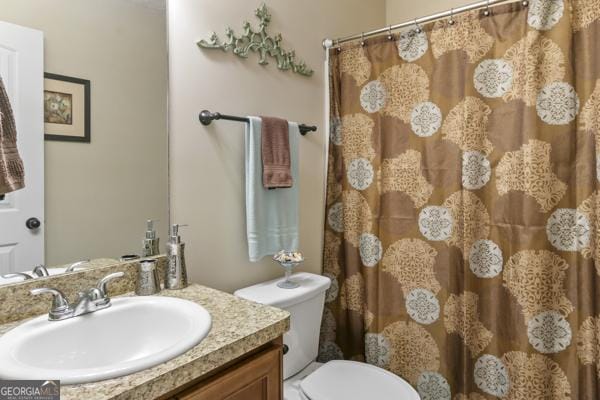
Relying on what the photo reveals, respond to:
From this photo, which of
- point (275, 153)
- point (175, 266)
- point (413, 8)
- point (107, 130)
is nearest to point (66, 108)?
point (107, 130)

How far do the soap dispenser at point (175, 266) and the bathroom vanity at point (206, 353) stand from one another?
4cm

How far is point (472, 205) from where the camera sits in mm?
1551

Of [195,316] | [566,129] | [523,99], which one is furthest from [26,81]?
[566,129]

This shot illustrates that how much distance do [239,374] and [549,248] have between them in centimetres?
124

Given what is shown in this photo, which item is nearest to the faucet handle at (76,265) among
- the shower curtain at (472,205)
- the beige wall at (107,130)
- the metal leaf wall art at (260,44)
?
the beige wall at (107,130)

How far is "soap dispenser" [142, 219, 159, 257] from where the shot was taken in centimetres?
127

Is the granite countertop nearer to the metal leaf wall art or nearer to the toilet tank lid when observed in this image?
the toilet tank lid

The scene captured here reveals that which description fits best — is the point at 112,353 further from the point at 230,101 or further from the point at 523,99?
the point at 523,99

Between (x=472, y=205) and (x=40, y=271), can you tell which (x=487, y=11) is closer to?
(x=472, y=205)

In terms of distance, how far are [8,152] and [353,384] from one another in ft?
4.59

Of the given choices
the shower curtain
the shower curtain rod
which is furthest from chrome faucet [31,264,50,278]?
the shower curtain rod

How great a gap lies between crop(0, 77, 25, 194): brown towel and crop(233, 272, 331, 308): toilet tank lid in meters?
0.84

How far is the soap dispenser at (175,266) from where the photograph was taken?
1.23 meters

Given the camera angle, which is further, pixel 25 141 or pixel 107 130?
pixel 107 130
